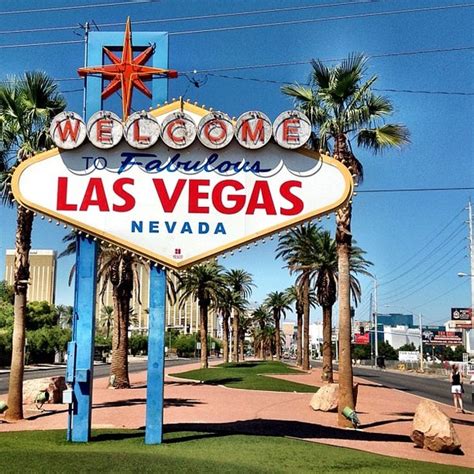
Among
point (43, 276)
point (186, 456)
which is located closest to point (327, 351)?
point (186, 456)

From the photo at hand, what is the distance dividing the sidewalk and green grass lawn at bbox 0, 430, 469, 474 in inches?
56.7

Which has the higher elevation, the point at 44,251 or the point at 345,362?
the point at 44,251

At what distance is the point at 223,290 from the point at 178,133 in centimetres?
4442

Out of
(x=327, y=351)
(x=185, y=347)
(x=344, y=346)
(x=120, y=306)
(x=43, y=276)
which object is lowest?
(x=185, y=347)

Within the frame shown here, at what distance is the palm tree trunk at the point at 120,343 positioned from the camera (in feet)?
101

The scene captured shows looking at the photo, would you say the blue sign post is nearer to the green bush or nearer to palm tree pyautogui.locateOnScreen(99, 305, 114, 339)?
palm tree pyautogui.locateOnScreen(99, 305, 114, 339)

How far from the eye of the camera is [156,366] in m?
12.5

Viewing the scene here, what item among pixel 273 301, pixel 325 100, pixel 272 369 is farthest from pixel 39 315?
pixel 325 100

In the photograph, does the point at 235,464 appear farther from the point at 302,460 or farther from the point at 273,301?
the point at 273,301

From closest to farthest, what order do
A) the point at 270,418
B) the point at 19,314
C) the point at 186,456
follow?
1. the point at 186,456
2. the point at 19,314
3. the point at 270,418

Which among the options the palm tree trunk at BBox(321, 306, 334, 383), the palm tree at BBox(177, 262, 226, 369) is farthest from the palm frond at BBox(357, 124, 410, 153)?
the palm tree at BBox(177, 262, 226, 369)

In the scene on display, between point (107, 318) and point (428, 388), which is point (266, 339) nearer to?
point (107, 318)

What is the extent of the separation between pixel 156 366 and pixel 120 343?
62.9 ft

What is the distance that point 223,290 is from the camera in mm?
56469
